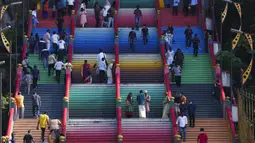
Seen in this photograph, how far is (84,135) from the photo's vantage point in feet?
163

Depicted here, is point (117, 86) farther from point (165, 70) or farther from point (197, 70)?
point (197, 70)

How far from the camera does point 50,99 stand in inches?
2084

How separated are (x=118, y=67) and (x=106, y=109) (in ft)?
10.2

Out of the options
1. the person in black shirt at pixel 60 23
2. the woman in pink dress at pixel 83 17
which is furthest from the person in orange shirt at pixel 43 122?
the woman in pink dress at pixel 83 17

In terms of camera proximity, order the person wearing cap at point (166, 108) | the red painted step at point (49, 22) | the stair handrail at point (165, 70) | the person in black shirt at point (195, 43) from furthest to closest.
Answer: the red painted step at point (49, 22)
the person in black shirt at point (195, 43)
the person wearing cap at point (166, 108)
the stair handrail at point (165, 70)

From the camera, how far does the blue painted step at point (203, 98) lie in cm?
5216

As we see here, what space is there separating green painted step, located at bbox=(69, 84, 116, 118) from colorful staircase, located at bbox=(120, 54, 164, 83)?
2.17 metres

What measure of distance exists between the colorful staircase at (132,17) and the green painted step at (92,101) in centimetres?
954

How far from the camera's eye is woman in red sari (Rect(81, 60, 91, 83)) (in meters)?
54.3

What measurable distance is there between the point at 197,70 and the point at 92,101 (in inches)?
262

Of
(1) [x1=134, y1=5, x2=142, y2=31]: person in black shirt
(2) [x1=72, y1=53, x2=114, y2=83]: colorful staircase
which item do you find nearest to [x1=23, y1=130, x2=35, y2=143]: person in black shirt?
(2) [x1=72, y1=53, x2=114, y2=83]: colorful staircase

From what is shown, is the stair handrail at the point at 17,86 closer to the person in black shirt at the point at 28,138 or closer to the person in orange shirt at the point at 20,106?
the person in orange shirt at the point at 20,106

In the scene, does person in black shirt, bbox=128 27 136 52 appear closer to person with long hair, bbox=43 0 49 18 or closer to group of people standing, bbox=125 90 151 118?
person with long hair, bbox=43 0 49 18

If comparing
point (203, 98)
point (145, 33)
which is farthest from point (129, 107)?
point (145, 33)
